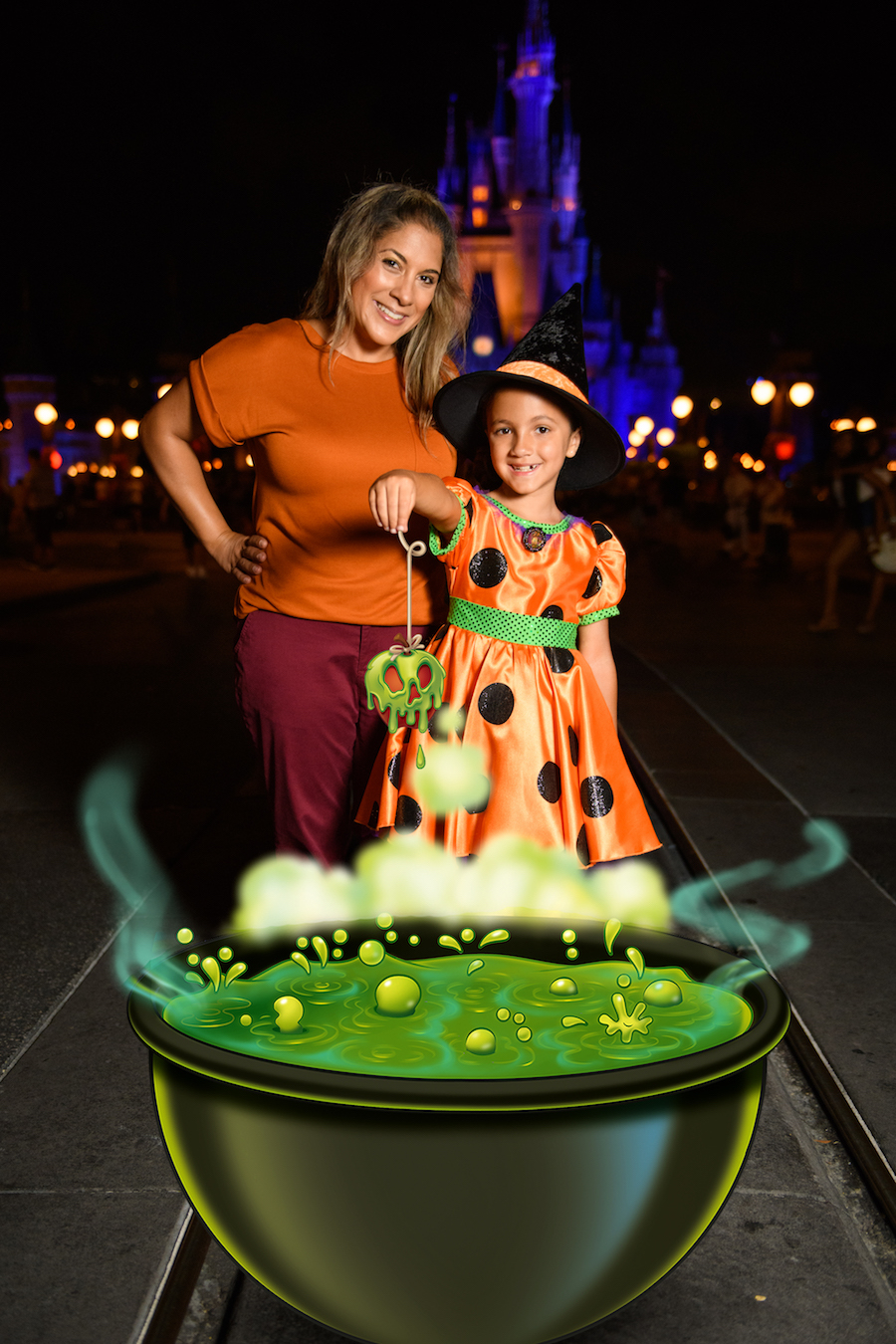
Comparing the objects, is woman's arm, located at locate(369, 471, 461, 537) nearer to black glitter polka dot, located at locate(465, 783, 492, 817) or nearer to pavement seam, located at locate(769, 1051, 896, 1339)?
black glitter polka dot, located at locate(465, 783, 492, 817)

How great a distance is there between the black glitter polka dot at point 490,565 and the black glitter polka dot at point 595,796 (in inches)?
18.7

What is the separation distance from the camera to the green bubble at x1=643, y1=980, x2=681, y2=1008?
170cm

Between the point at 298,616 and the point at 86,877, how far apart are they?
6.78 feet

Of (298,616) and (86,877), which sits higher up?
(298,616)

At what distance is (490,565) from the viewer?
265cm

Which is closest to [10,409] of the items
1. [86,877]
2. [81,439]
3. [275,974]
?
[81,439]

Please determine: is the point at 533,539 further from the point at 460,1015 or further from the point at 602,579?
the point at 460,1015

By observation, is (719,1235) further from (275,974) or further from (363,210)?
(363,210)

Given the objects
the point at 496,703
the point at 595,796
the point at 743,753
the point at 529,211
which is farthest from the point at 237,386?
the point at 529,211

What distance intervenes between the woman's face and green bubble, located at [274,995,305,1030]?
1.48 metres

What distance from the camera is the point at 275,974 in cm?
181

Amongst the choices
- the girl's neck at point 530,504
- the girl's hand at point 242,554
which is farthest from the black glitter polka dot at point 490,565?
the girl's hand at point 242,554

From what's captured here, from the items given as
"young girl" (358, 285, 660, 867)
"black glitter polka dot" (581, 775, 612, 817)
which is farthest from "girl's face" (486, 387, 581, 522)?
"black glitter polka dot" (581, 775, 612, 817)

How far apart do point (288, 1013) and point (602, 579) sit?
148 cm
